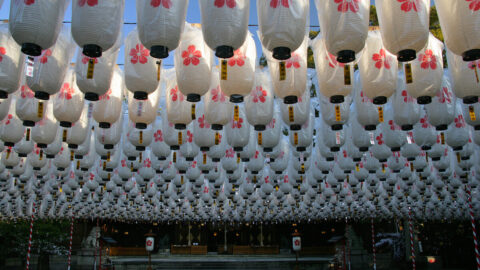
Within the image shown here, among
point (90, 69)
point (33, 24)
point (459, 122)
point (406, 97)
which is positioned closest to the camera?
point (33, 24)

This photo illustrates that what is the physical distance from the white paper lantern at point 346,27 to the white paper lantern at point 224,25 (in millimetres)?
793

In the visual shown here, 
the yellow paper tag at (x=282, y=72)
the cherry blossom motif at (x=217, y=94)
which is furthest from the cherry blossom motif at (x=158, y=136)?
the yellow paper tag at (x=282, y=72)

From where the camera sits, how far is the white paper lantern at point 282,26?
3598 mm

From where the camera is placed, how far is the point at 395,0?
3.66 meters

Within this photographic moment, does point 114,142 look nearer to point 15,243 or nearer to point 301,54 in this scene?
point 301,54

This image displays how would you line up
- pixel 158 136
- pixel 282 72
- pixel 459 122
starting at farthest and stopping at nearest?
1. pixel 158 136
2. pixel 459 122
3. pixel 282 72

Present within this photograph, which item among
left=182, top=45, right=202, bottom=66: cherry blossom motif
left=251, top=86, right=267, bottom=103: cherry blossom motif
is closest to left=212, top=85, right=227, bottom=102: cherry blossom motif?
left=251, top=86, right=267, bottom=103: cherry blossom motif

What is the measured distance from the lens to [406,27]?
11.7 ft

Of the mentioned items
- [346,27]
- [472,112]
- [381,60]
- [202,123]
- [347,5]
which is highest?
[347,5]

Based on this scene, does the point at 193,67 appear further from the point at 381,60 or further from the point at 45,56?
the point at 381,60

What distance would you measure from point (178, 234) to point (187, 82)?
30.6 m

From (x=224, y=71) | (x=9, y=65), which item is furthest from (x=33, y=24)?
(x=224, y=71)

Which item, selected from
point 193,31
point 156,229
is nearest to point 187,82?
point 193,31

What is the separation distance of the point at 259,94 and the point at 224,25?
2088 millimetres
